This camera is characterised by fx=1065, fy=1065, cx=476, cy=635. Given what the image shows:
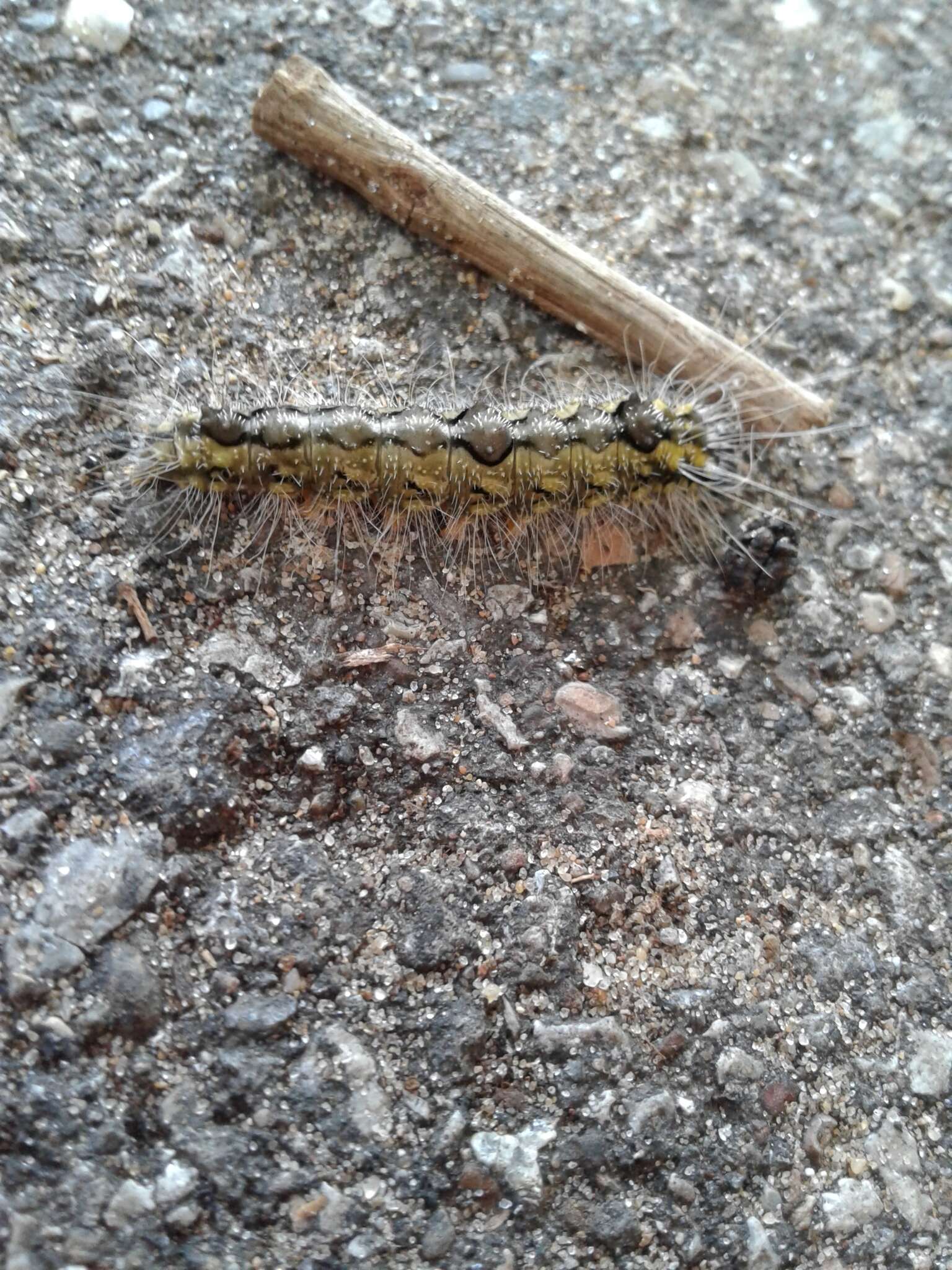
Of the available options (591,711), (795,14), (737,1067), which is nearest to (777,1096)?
(737,1067)

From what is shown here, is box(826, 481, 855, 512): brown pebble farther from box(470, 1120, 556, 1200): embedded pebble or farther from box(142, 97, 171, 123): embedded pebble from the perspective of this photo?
box(142, 97, 171, 123): embedded pebble

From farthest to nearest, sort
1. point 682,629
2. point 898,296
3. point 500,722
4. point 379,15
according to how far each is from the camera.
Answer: point 898,296, point 379,15, point 682,629, point 500,722

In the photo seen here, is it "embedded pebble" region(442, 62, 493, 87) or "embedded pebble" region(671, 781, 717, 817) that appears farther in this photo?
"embedded pebble" region(442, 62, 493, 87)

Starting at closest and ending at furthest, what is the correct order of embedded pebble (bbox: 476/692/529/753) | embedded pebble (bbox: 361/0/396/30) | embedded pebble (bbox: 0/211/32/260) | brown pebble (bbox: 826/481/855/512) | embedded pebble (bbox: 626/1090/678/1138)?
1. embedded pebble (bbox: 626/1090/678/1138)
2. embedded pebble (bbox: 476/692/529/753)
3. embedded pebble (bbox: 0/211/32/260)
4. brown pebble (bbox: 826/481/855/512)
5. embedded pebble (bbox: 361/0/396/30)

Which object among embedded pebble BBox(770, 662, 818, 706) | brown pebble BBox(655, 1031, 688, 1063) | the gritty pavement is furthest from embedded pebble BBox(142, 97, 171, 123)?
brown pebble BBox(655, 1031, 688, 1063)

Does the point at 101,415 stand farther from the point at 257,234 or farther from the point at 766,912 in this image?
the point at 766,912

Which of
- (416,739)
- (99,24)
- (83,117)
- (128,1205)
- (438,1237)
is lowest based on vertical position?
(128,1205)

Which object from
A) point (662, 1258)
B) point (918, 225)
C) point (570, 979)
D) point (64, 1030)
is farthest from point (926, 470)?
point (64, 1030)

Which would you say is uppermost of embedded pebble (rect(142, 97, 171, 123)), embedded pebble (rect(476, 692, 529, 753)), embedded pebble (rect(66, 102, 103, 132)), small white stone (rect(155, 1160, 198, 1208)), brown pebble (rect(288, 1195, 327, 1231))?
embedded pebble (rect(142, 97, 171, 123))

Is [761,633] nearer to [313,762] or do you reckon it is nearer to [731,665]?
[731,665]
